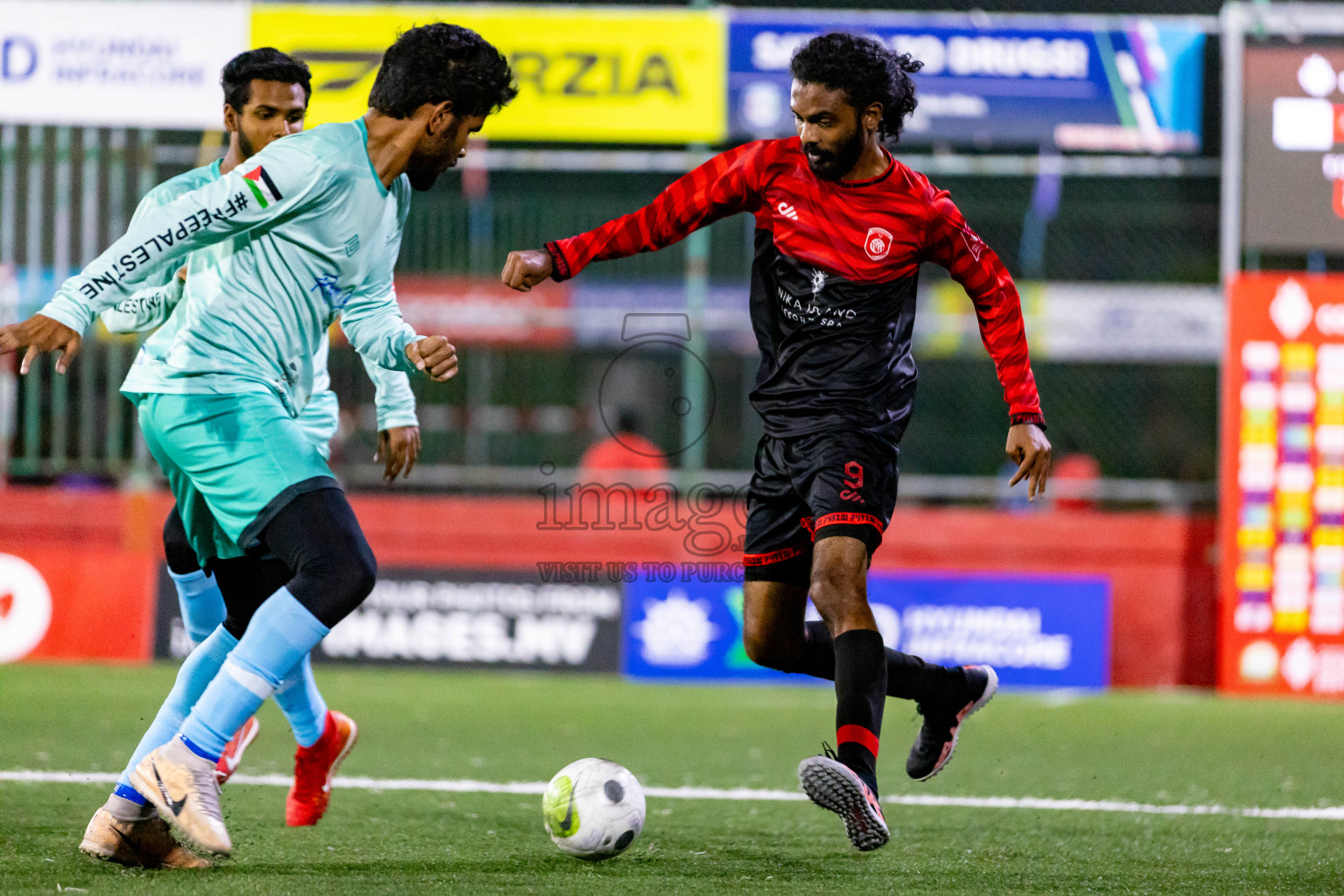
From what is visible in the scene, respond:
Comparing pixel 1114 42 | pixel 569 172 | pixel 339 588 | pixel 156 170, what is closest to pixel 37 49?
pixel 156 170

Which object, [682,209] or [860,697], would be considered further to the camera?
[682,209]

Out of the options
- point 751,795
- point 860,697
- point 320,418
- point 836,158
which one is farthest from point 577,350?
point 860,697

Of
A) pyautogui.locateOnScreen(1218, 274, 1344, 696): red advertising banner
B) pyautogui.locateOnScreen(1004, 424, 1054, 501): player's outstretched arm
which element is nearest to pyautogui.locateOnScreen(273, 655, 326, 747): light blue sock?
pyautogui.locateOnScreen(1004, 424, 1054, 501): player's outstretched arm

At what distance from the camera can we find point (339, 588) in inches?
153

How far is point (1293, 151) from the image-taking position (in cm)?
1072

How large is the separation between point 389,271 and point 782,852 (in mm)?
1919

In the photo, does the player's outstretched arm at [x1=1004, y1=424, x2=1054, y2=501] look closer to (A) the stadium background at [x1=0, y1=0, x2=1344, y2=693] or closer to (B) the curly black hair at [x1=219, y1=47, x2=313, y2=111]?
(B) the curly black hair at [x1=219, y1=47, x2=313, y2=111]

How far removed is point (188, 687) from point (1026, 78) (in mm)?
8432

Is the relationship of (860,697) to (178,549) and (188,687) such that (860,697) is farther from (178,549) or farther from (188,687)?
(178,549)

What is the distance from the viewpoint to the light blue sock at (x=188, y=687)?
4.20m

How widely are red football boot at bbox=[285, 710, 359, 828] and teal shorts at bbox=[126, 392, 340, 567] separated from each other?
3.06ft

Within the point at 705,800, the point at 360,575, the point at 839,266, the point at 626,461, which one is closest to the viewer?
the point at 360,575

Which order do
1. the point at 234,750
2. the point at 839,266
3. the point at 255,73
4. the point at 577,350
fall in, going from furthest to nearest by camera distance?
the point at 577,350 < the point at 255,73 < the point at 234,750 < the point at 839,266

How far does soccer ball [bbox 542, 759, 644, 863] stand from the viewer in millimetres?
4164
